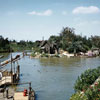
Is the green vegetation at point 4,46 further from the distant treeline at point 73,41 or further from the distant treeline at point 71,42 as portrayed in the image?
the distant treeline at point 73,41

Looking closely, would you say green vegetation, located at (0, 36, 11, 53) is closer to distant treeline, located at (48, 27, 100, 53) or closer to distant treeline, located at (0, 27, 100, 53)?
distant treeline, located at (0, 27, 100, 53)

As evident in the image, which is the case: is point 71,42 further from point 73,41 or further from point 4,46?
point 4,46

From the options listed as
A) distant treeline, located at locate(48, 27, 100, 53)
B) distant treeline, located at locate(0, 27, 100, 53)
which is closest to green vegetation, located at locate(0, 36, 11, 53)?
distant treeline, located at locate(0, 27, 100, 53)

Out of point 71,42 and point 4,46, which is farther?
point 4,46

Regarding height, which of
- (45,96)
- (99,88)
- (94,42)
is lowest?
(45,96)

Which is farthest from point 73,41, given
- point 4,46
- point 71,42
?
point 4,46

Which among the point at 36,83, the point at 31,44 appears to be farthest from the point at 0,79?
the point at 31,44

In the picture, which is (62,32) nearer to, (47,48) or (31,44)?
(47,48)

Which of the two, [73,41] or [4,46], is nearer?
[73,41]

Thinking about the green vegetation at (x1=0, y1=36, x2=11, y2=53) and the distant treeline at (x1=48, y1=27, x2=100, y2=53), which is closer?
the distant treeline at (x1=48, y1=27, x2=100, y2=53)

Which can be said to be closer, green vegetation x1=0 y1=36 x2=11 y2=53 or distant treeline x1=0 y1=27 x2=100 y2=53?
distant treeline x1=0 y1=27 x2=100 y2=53

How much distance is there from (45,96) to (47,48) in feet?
158

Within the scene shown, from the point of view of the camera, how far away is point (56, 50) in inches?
2736

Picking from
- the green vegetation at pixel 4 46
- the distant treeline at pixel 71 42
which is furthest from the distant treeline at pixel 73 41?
the green vegetation at pixel 4 46
